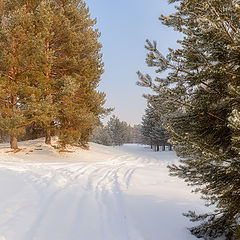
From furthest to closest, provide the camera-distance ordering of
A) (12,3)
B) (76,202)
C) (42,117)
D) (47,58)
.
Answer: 1. (12,3)
2. (47,58)
3. (42,117)
4. (76,202)

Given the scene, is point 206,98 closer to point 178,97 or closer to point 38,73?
point 178,97

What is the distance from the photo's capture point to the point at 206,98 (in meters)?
2.60

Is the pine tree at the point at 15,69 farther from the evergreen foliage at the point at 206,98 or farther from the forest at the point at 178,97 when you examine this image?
the evergreen foliage at the point at 206,98

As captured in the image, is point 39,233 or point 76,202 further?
point 76,202

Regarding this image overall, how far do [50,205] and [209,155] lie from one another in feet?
12.3

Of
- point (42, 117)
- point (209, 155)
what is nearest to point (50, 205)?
point (209, 155)

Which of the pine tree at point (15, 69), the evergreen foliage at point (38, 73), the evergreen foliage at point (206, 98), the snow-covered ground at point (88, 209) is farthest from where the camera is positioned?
the evergreen foliage at point (38, 73)

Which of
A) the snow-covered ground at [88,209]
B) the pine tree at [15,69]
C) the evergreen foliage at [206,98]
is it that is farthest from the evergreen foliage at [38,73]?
the evergreen foliage at [206,98]

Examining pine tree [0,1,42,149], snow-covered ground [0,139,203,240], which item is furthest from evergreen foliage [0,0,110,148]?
snow-covered ground [0,139,203,240]

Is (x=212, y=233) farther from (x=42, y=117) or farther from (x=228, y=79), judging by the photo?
(x=42, y=117)

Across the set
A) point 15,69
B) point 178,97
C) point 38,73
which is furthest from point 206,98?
point 15,69

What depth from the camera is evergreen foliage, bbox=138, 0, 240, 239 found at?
208 cm

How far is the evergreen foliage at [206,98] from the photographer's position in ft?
6.81

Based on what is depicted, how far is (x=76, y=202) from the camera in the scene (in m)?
4.17
